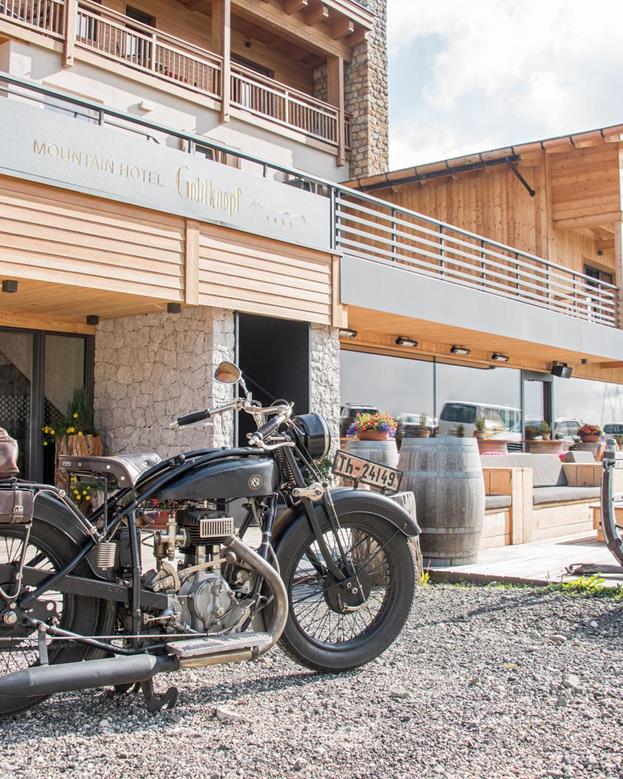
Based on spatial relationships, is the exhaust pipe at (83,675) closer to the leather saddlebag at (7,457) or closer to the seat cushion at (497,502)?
the leather saddlebag at (7,457)

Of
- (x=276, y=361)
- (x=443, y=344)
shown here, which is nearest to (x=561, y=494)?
(x=276, y=361)

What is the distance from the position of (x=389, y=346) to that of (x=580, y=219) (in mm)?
6712

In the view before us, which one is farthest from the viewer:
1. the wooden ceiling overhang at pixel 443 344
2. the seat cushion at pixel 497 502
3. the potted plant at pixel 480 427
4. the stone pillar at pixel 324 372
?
the potted plant at pixel 480 427

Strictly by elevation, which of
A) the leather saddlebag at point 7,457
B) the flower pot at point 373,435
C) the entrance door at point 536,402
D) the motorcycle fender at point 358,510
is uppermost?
the entrance door at point 536,402

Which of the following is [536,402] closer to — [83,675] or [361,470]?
[361,470]

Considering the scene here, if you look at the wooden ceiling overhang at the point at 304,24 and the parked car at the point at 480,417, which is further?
the wooden ceiling overhang at the point at 304,24

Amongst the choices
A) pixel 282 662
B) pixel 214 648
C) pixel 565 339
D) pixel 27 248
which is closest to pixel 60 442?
pixel 27 248

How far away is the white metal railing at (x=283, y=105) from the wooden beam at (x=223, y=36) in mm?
316

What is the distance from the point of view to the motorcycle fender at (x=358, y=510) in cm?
373

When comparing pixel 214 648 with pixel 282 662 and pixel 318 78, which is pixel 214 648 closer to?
pixel 282 662

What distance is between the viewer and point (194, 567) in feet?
11.1

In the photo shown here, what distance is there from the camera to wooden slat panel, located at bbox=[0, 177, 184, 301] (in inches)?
297

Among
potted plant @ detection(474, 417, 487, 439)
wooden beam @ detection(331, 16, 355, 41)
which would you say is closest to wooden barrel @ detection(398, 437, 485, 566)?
potted plant @ detection(474, 417, 487, 439)

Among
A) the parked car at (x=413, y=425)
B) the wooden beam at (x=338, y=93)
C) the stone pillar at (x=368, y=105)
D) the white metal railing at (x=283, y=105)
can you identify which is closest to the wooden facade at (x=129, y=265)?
the parked car at (x=413, y=425)
